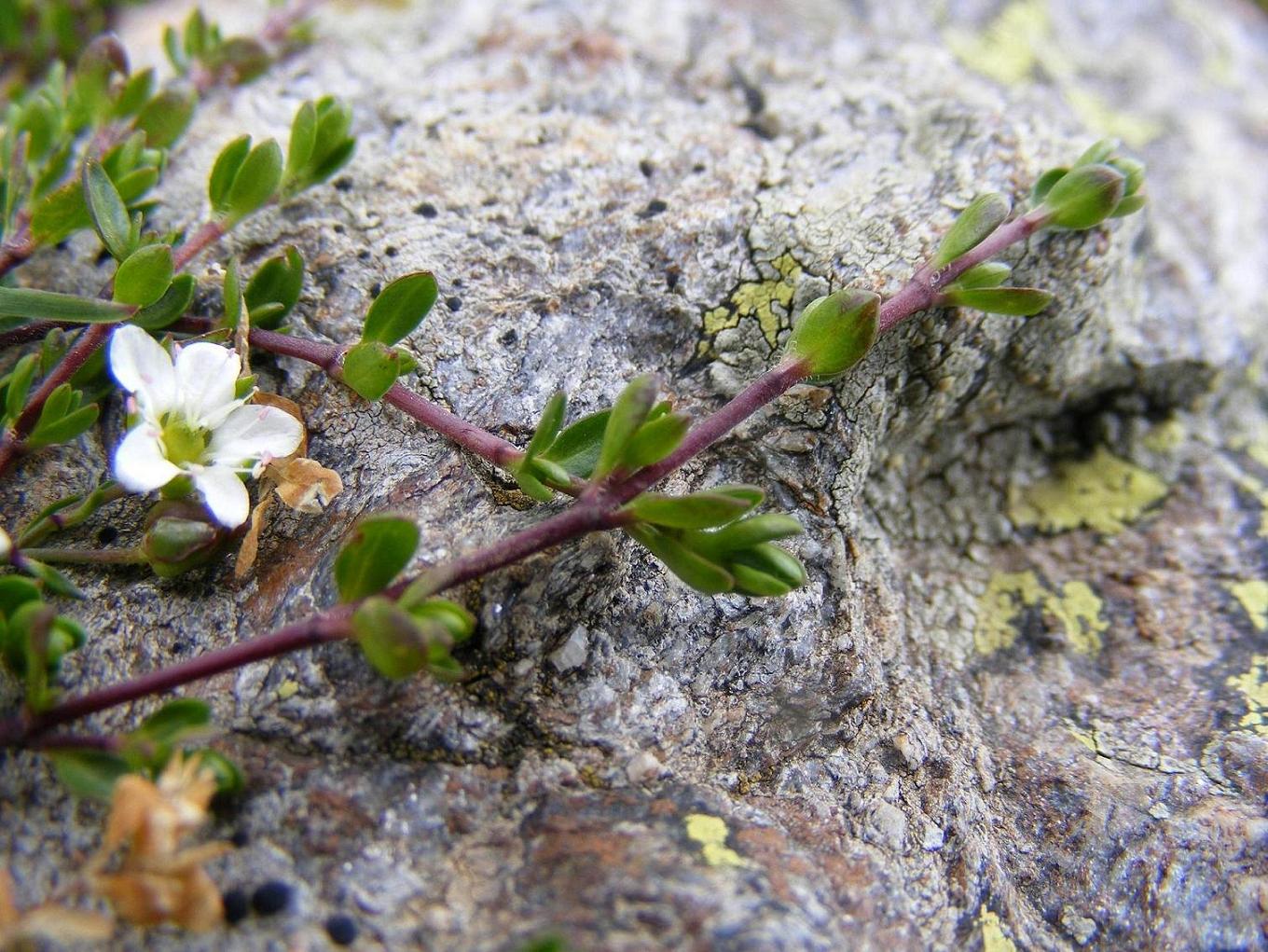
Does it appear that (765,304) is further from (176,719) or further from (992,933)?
(176,719)

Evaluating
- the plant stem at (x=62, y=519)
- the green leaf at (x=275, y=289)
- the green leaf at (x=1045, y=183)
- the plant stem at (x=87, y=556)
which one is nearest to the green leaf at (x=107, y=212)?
the green leaf at (x=275, y=289)

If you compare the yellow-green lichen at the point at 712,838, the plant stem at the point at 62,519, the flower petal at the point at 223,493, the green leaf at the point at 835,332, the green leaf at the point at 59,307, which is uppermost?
the green leaf at the point at 835,332

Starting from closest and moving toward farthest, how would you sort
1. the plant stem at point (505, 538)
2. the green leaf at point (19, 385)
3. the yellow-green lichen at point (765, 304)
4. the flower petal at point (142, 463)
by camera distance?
the plant stem at point (505, 538) < the flower petal at point (142, 463) < the green leaf at point (19, 385) < the yellow-green lichen at point (765, 304)

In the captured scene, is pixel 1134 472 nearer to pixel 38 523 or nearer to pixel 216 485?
pixel 216 485

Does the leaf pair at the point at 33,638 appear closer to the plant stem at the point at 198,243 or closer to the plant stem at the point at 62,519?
the plant stem at the point at 62,519

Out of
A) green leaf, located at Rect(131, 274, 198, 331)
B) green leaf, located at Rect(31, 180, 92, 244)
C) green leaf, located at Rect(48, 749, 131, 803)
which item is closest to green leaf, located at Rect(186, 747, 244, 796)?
green leaf, located at Rect(48, 749, 131, 803)

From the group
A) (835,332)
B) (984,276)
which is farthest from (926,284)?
(835,332)

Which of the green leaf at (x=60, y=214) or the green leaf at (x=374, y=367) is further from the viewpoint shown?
the green leaf at (x=60, y=214)
